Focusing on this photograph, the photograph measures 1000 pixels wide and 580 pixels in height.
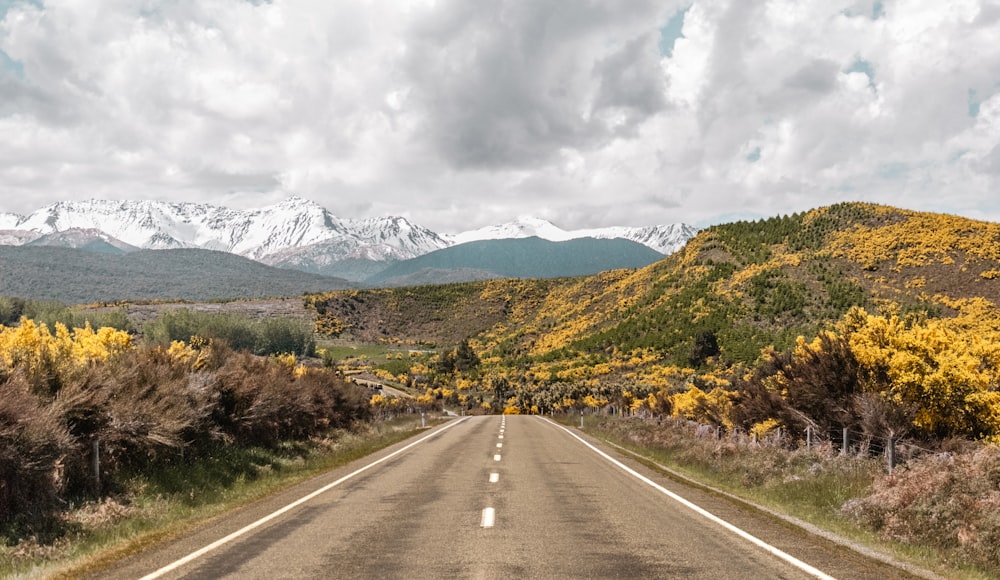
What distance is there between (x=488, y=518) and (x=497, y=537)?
149cm

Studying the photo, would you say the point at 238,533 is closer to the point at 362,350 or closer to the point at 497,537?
the point at 497,537

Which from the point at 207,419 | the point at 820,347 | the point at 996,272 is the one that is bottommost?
the point at 207,419

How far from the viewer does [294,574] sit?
7.40 m

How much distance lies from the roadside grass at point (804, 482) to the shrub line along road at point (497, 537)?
918 millimetres

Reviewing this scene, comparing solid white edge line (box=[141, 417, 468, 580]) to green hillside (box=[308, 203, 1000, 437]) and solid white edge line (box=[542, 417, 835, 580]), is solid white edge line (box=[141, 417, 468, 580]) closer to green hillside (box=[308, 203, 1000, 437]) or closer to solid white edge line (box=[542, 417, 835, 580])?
solid white edge line (box=[542, 417, 835, 580])

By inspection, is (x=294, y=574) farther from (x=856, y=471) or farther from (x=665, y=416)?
(x=665, y=416)

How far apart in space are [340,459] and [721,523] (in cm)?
1511

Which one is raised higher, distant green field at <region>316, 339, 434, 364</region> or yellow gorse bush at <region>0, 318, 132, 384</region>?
distant green field at <region>316, 339, 434, 364</region>

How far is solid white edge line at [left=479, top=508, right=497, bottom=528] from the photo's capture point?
404 inches

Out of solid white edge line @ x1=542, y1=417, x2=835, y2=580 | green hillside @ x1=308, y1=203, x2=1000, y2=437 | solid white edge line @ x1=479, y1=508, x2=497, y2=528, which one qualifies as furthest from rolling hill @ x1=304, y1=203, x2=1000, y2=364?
solid white edge line @ x1=479, y1=508, x2=497, y2=528

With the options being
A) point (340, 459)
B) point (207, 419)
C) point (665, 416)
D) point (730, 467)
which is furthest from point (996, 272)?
point (207, 419)

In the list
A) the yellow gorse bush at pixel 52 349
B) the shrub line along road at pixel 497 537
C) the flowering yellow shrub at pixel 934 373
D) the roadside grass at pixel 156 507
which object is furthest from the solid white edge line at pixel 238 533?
the flowering yellow shrub at pixel 934 373

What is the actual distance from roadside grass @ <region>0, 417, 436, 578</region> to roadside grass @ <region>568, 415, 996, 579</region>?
1039cm

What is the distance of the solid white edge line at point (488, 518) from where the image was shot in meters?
10.3
